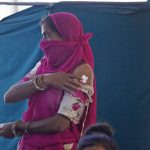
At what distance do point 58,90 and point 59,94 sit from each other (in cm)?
1

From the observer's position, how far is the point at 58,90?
1246 millimetres

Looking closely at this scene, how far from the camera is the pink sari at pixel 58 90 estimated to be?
1.24 m

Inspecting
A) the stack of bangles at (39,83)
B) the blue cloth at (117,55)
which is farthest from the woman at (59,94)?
the blue cloth at (117,55)

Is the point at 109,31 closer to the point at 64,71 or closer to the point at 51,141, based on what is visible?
the point at 64,71

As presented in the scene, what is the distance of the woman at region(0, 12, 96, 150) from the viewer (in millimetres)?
1210

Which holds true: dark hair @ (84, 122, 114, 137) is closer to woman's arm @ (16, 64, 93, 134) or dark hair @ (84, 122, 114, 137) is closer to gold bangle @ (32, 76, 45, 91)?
woman's arm @ (16, 64, 93, 134)

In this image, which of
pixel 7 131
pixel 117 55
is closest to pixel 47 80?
pixel 7 131

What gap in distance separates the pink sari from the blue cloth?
0.77m

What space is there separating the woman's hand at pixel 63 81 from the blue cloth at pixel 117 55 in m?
0.84

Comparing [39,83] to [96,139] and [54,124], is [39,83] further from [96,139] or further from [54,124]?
[96,139]

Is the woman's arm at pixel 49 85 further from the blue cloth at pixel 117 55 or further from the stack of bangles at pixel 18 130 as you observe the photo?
the blue cloth at pixel 117 55

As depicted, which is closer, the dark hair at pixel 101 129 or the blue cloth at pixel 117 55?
the dark hair at pixel 101 129

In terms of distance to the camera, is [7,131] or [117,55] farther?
[117,55]

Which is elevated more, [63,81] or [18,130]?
[63,81]
